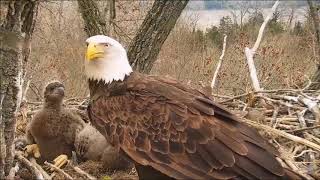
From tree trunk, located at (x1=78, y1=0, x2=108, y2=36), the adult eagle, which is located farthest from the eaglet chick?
tree trunk, located at (x1=78, y1=0, x2=108, y2=36)

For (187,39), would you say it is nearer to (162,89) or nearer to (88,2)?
(88,2)

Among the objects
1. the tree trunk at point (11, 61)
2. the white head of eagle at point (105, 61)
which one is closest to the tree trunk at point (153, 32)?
the white head of eagle at point (105, 61)

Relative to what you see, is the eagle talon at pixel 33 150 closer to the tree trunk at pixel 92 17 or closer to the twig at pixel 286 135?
the twig at pixel 286 135

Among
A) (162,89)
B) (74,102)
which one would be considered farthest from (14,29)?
(74,102)

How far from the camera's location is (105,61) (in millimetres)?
4176

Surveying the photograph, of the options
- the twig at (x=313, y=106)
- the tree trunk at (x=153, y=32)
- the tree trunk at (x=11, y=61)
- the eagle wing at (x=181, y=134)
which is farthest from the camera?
the tree trunk at (x=153, y=32)

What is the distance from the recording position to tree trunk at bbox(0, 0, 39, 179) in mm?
3076

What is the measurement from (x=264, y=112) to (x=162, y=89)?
1428 mm

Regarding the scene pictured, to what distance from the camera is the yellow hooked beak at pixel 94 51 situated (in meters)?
4.07

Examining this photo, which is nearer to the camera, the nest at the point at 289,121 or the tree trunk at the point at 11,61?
the tree trunk at the point at 11,61

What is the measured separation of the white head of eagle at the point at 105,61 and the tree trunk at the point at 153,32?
1254mm

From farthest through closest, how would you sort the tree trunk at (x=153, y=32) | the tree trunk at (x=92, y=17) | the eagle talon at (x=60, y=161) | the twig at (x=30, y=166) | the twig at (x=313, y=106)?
the tree trunk at (x=92, y=17) → the tree trunk at (x=153, y=32) → the twig at (x=313, y=106) → the eagle talon at (x=60, y=161) → the twig at (x=30, y=166)

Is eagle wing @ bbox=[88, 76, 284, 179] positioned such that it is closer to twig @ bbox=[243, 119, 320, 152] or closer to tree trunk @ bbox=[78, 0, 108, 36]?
twig @ bbox=[243, 119, 320, 152]

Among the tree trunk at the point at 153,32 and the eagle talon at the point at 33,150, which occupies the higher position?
the tree trunk at the point at 153,32
